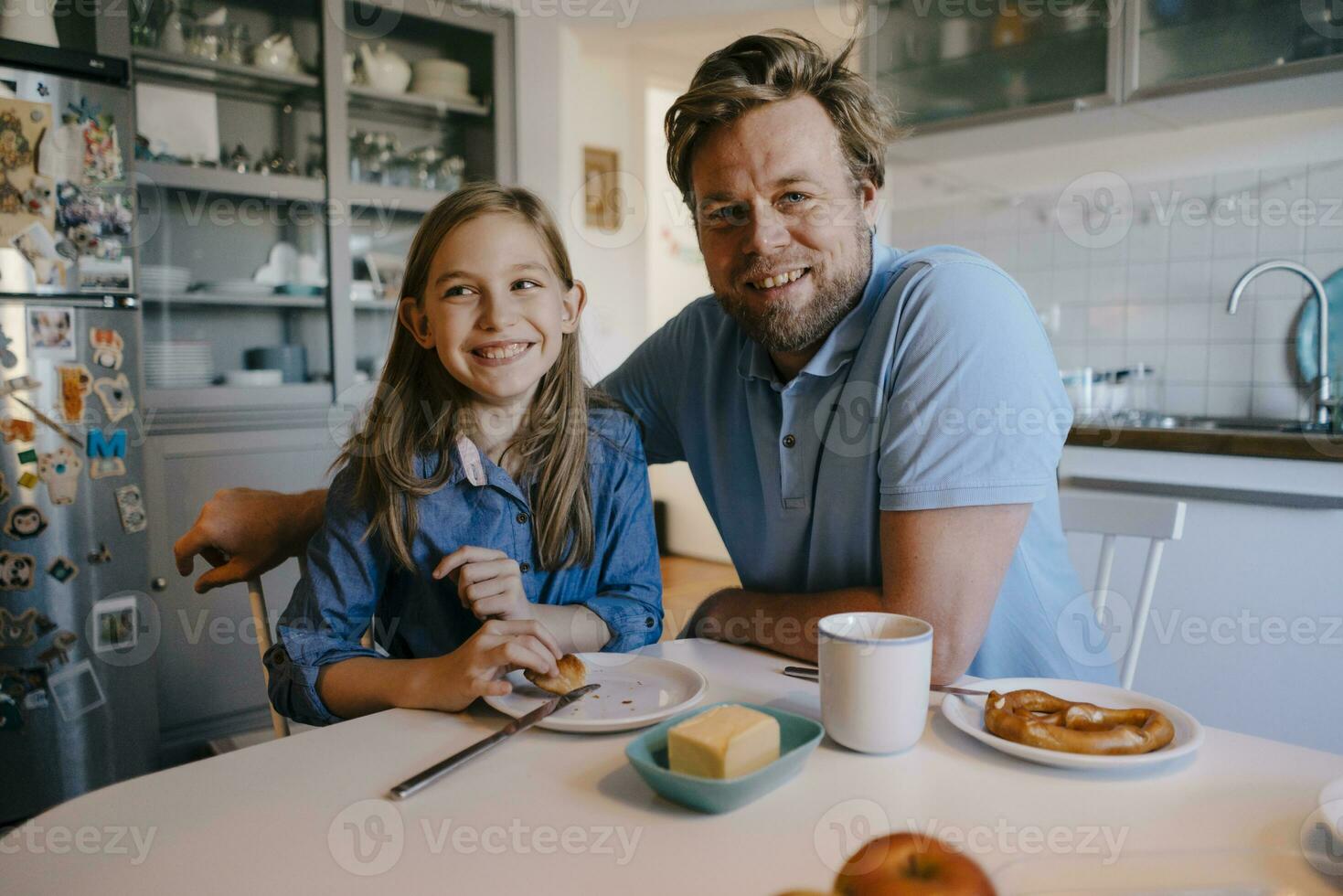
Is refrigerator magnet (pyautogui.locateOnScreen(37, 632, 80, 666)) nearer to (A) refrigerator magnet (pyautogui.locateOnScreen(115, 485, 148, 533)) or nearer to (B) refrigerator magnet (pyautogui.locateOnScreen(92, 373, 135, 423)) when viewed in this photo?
(A) refrigerator magnet (pyautogui.locateOnScreen(115, 485, 148, 533))

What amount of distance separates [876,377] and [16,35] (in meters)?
2.41

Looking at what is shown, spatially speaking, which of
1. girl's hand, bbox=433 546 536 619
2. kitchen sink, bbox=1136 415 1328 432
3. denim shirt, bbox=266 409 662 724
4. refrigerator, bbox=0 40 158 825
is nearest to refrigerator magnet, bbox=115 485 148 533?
refrigerator, bbox=0 40 158 825

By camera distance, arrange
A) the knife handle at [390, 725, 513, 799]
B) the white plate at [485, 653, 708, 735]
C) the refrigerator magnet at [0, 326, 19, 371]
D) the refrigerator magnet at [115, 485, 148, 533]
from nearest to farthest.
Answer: the knife handle at [390, 725, 513, 799]
the white plate at [485, 653, 708, 735]
the refrigerator magnet at [0, 326, 19, 371]
the refrigerator magnet at [115, 485, 148, 533]

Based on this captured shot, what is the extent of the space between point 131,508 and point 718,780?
236 cm

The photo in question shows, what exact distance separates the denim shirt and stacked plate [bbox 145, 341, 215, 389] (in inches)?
81.4

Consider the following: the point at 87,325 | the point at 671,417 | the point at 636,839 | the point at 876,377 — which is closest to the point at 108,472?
the point at 87,325

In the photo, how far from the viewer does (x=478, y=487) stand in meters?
1.18

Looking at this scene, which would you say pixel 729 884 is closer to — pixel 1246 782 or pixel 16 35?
pixel 1246 782

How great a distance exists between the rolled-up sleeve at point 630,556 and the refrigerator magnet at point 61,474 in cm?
176

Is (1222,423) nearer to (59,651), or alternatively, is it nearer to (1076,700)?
(1076,700)

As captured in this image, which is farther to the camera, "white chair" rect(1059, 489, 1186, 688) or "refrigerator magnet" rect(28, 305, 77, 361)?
"refrigerator magnet" rect(28, 305, 77, 361)

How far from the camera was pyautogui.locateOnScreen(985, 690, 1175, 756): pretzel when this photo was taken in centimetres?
69

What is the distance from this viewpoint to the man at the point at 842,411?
99cm

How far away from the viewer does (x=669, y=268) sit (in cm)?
546
